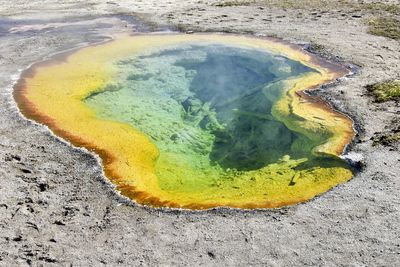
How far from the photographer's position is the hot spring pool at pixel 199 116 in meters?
5.81

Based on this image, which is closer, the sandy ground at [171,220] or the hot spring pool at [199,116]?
the sandy ground at [171,220]

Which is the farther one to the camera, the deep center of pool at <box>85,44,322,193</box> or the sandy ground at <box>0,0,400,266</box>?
the deep center of pool at <box>85,44,322,193</box>

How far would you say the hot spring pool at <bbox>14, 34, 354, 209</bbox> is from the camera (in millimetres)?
5809

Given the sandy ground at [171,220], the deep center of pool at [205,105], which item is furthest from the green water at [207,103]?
the sandy ground at [171,220]

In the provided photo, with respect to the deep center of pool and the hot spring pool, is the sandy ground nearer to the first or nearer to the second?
the hot spring pool

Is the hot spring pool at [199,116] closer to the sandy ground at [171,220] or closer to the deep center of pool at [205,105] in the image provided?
the deep center of pool at [205,105]

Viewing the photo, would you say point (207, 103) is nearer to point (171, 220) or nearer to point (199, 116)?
point (199, 116)

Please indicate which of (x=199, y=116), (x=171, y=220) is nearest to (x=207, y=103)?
(x=199, y=116)

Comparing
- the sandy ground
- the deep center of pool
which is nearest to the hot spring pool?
the deep center of pool

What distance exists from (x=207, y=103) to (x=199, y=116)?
2.10 feet

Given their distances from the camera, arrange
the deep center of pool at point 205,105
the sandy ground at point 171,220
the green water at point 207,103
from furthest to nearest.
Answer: the green water at point 207,103 → the deep center of pool at point 205,105 → the sandy ground at point 171,220

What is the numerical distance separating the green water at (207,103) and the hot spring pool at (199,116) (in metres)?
0.02

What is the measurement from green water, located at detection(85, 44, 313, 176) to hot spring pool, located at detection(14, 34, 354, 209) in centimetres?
2

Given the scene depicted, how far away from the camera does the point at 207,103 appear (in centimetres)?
895
